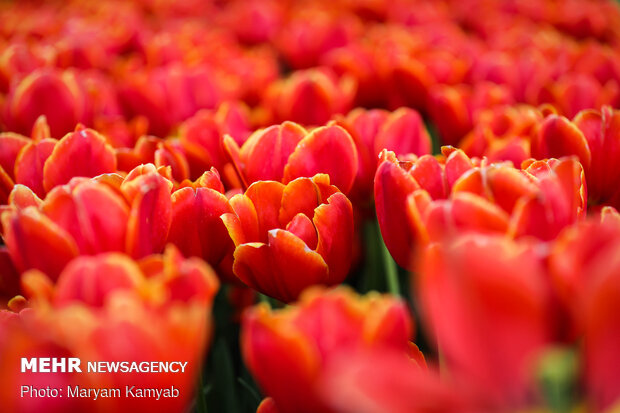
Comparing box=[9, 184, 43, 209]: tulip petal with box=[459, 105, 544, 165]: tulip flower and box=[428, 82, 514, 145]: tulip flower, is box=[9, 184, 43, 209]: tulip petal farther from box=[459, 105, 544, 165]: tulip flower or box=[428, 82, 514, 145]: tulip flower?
box=[428, 82, 514, 145]: tulip flower

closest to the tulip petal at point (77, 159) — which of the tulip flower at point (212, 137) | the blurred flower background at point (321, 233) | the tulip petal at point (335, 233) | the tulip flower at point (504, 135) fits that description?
the blurred flower background at point (321, 233)

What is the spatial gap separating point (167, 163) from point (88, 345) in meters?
0.33

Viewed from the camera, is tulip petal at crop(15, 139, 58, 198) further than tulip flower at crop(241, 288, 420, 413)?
Yes

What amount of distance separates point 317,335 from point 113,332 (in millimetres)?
109

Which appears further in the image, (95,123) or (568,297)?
(95,123)

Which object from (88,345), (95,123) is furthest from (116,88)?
(88,345)

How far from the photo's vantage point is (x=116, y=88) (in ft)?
3.51

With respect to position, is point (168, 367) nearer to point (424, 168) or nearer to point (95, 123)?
point (424, 168)

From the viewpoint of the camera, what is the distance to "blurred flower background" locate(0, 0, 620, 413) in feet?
1.07

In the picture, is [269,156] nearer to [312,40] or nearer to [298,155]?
[298,155]

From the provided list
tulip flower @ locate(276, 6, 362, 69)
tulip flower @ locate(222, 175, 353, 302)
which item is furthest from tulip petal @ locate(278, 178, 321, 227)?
tulip flower @ locate(276, 6, 362, 69)

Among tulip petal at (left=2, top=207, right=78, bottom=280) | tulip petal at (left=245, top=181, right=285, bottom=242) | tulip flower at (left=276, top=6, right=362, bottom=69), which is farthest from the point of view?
tulip flower at (left=276, top=6, right=362, bottom=69)

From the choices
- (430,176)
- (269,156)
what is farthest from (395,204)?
(269,156)


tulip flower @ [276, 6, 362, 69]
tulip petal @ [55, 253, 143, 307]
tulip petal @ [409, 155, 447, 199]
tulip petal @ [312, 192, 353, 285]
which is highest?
tulip flower @ [276, 6, 362, 69]
